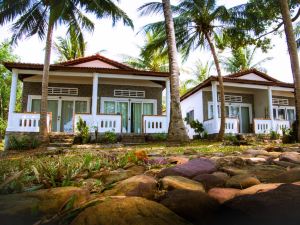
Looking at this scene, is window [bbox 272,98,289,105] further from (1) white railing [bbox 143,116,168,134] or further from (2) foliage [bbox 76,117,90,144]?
(2) foliage [bbox 76,117,90,144]

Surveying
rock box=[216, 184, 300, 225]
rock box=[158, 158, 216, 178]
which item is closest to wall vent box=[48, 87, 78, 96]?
rock box=[158, 158, 216, 178]

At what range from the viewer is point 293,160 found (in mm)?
3084

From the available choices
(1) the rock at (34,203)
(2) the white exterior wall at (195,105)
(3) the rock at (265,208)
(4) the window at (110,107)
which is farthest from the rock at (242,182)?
(2) the white exterior wall at (195,105)

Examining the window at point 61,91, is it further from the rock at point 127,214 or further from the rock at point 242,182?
the rock at point 127,214

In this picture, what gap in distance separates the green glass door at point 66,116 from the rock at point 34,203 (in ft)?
43.1

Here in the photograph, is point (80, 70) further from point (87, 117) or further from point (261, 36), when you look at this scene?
point (261, 36)

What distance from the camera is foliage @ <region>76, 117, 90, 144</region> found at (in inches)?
447

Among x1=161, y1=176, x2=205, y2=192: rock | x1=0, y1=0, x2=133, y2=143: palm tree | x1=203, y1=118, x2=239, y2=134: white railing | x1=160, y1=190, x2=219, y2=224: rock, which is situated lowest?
x1=160, y1=190, x2=219, y2=224: rock

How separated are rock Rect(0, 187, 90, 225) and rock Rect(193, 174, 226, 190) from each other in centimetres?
95

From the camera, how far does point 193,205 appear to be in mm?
1704

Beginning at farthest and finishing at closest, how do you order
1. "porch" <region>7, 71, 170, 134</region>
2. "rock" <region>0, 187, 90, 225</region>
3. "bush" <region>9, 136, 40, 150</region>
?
"porch" <region>7, 71, 170, 134</region>
"bush" <region>9, 136, 40, 150</region>
"rock" <region>0, 187, 90, 225</region>

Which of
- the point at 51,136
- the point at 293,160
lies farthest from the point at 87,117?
the point at 293,160

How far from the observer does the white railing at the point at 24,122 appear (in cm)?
1178

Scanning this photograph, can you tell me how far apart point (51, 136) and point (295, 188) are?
11.3 m
